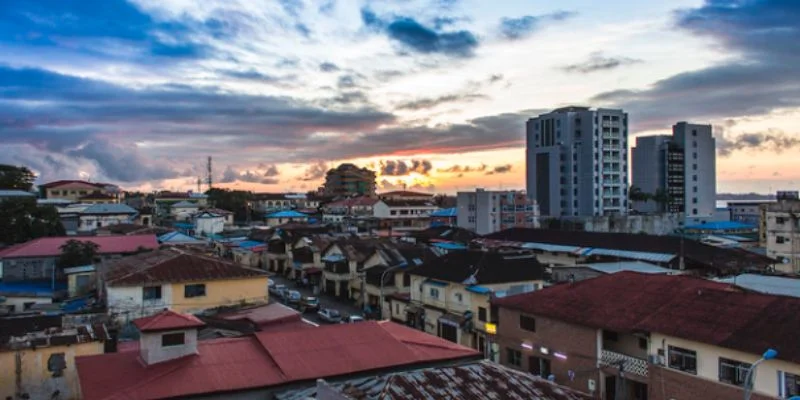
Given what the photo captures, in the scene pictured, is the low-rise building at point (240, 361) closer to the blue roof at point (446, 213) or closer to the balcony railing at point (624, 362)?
the balcony railing at point (624, 362)

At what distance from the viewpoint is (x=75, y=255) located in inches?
1407

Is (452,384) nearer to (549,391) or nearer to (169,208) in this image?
(549,391)

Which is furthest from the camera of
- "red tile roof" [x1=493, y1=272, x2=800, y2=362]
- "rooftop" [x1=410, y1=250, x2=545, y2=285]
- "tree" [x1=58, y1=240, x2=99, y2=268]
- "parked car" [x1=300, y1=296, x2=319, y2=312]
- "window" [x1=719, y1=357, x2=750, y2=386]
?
"parked car" [x1=300, y1=296, x2=319, y2=312]

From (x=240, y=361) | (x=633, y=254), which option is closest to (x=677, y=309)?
(x=240, y=361)

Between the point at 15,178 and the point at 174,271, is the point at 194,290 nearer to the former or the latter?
the point at 174,271

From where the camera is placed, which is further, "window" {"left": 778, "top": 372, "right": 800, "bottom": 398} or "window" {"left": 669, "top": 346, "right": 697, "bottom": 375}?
"window" {"left": 669, "top": 346, "right": 697, "bottom": 375}

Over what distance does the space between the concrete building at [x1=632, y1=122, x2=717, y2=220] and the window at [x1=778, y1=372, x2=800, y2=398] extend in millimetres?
84248

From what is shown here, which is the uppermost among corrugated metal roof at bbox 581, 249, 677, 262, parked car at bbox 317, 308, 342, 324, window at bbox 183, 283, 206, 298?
window at bbox 183, 283, 206, 298

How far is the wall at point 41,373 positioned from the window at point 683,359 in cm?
1741

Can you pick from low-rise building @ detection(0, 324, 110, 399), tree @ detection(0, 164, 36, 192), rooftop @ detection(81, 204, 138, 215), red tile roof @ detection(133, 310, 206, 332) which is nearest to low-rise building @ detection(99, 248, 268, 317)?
low-rise building @ detection(0, 324, 110, 399)

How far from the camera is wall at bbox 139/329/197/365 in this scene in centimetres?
1488

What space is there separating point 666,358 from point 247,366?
12.0 meters

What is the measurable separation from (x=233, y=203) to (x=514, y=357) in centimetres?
8479

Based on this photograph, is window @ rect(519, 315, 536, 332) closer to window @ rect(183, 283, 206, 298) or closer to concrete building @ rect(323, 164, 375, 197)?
window @ rect(183, 283, 206, 298)
